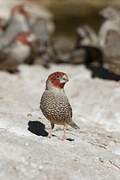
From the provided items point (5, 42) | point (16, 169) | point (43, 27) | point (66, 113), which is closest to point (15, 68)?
point (5, 42)

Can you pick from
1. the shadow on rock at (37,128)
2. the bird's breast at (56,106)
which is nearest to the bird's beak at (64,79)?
the bird's breast at (56,106)

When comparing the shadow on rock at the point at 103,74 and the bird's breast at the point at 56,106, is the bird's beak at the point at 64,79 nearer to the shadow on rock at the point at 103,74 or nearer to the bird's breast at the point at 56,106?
the bird's breast at the point at 56,106

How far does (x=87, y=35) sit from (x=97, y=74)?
2.28 m

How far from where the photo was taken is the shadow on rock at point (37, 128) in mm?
10264

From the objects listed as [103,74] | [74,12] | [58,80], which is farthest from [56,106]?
[74,12]

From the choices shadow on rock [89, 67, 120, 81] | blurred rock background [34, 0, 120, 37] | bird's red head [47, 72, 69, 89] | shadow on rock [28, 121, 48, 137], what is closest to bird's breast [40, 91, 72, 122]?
bird's red head [47, 72, 69, 89]

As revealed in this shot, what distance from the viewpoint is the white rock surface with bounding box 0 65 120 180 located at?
28.5 feet

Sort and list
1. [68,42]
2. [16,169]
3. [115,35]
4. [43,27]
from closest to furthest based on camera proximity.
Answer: [16,169]
[115,35]
[43,27]
[68,42]

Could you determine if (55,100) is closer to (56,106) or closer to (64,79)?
(56,106)

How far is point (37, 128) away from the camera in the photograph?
34.8 feet

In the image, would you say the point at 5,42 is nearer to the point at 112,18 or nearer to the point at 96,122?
the point at 112,18

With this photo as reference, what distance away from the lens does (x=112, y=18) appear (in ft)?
54.5

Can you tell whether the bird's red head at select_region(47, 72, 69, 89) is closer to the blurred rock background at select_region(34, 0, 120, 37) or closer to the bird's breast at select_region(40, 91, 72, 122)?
the bird's breast at select_region(40, 91, 72, 122)

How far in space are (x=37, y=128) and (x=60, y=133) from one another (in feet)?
1.23
